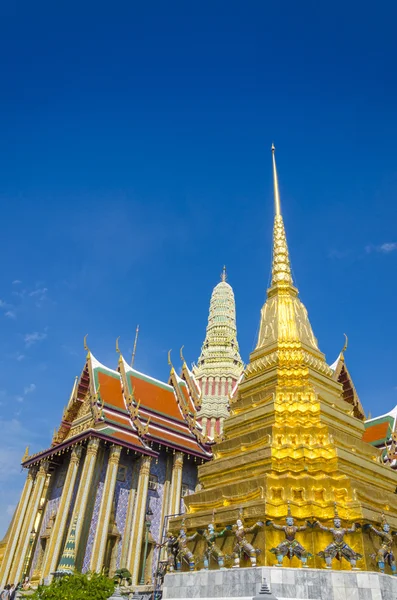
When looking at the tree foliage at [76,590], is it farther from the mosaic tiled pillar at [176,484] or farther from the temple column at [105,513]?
the mosaic tiled pillar at [176,484]

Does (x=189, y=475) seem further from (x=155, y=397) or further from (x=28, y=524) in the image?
(x=28, y=524)

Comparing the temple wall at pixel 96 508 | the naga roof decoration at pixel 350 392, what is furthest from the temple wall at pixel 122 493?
the naga roof decoration at pixel 350 392

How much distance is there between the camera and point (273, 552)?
10.1m

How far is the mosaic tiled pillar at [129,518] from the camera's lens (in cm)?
1922

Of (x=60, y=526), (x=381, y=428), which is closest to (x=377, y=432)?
(x=381, y=428)

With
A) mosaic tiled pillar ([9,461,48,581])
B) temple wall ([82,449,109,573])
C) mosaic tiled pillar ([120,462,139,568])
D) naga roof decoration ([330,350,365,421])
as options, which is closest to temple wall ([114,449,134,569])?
mosaic tiled pillar ([120,462,139,568])

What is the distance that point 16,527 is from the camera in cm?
2205

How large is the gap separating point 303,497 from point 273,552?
1.50 m

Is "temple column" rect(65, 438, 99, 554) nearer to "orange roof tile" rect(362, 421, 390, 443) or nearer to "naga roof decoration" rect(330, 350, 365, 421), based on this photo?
"orange roof tile" rect(362, 421, 390, 443)

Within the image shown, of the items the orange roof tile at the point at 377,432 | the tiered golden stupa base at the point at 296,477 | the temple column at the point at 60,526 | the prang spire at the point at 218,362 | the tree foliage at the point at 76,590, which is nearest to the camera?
the tree foliage at the point at 76,590

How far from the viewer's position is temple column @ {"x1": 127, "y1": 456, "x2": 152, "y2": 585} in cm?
1908

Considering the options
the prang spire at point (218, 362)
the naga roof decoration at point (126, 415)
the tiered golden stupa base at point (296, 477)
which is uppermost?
the prang spire at point (218, 362)

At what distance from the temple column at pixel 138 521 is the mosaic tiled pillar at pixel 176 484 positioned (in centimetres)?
171

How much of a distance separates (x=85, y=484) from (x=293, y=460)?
10.2m
